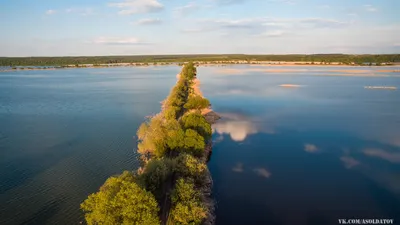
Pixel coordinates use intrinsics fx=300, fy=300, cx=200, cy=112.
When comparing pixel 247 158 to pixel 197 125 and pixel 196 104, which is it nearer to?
pixel 197 125

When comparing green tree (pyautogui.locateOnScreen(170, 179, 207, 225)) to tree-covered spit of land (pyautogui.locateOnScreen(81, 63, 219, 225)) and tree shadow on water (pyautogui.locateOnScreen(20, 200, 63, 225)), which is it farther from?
tree shadow on water (pyautogui.locateOnScreen(20, 200, 63, 225))

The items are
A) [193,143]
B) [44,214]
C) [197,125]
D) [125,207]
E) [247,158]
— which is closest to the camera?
[125,207]

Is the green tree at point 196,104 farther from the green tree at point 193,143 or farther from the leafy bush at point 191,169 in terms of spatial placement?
the leafy bush at point 191,169

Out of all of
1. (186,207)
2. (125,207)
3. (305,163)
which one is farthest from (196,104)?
(125,207)

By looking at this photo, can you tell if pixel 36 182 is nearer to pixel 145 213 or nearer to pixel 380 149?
pixel 145 213

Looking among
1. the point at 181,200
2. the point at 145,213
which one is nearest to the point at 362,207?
the point at 181,200
